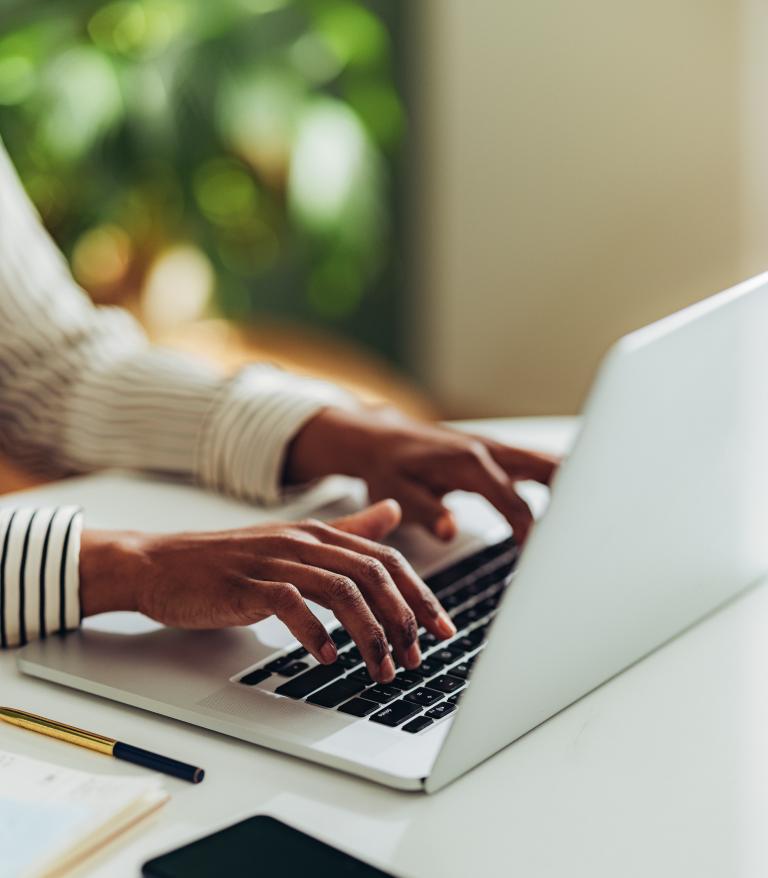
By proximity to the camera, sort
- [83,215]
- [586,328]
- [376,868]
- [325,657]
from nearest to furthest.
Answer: [376,868], [325,657], [83,215], [586,328]

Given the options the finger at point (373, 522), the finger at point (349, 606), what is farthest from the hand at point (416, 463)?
the finger at point (349, 606)

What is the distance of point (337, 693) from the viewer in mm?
599

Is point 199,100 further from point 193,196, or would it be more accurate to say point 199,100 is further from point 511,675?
point 511,675

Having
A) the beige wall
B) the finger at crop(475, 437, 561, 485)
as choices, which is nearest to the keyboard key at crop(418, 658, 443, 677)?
the finger at crop(475, 437, 561, 485)

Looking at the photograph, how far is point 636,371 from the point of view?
467mm

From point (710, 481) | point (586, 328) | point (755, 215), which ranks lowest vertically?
point (586, 328)

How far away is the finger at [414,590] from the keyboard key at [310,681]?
2.0 inches

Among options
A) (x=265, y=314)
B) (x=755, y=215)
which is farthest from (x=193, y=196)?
(x=755, y=215)

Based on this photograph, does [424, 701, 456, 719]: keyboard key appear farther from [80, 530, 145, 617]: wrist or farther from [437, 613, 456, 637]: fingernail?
[80, 530, 145, 617]: wrist

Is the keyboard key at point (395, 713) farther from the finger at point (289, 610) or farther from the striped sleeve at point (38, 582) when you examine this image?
the striped sleeve at point (38, 582)

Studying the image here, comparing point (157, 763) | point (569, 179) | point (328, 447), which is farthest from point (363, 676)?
point (569, 179)

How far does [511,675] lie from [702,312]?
6.9 inches

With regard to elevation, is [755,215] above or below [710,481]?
below

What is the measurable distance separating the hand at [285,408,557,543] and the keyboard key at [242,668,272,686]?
25 cm
